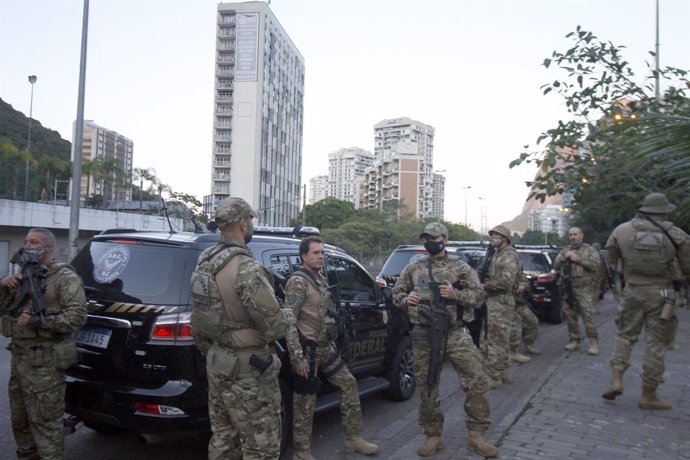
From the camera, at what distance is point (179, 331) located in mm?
4176

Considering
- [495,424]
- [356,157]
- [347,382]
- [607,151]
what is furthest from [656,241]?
[356,157]

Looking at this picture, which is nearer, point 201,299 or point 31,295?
point 201,299

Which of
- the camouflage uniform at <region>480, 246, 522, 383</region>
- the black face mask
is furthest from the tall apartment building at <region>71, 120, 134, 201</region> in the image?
the black face mask

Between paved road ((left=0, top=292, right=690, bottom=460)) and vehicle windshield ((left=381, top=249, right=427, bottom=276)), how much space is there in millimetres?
2746

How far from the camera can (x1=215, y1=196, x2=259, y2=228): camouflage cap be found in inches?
140

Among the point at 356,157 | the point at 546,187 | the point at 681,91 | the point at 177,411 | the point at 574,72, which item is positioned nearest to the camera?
the point at 177,411

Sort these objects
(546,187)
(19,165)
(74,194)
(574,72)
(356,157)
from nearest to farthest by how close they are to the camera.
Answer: (546,187) < (574,72) < (74,194) < (19,165) < (356,157)

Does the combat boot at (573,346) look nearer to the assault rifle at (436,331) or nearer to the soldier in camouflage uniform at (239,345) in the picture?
the assault rifle at (436,331)

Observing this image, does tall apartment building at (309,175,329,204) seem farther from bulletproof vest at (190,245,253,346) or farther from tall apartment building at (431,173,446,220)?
bulletproof vest at (190,245,253,346)

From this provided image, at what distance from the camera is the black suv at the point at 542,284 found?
12656 mm

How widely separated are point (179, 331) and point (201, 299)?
77 centimetres

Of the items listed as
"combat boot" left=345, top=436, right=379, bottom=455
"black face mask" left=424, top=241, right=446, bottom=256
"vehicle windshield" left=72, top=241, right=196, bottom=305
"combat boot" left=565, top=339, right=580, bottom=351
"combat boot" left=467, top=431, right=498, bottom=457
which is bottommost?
"combat boot" left=345, top=436, right=379, bottom=455

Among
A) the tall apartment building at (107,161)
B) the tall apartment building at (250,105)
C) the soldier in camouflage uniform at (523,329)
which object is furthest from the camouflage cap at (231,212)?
the tall apartment building at (107,161)

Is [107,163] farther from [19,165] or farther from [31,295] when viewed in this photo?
[31,295]
